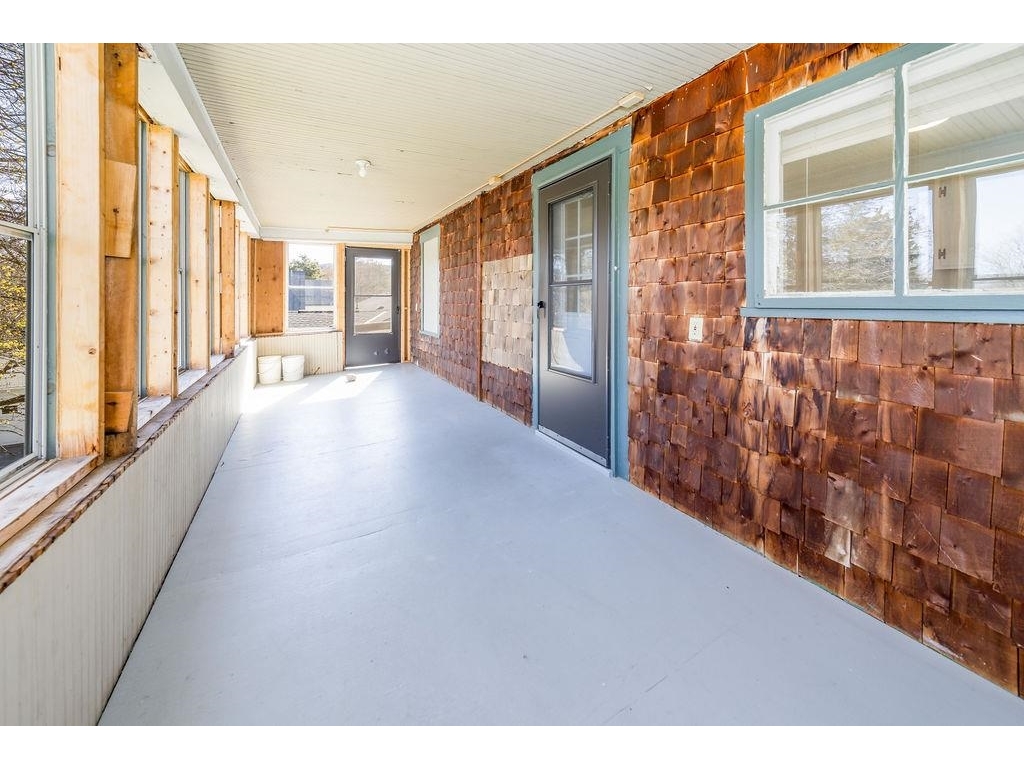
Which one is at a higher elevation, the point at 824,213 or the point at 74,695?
the point at 824,213

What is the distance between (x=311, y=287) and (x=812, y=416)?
8.69 metres

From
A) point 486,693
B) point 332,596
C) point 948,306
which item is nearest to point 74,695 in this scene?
point 332,596

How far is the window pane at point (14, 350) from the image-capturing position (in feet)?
4.67

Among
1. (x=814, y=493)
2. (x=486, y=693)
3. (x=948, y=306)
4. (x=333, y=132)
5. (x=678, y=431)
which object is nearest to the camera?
(x=486, y=693)

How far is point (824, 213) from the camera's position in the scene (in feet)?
7.25

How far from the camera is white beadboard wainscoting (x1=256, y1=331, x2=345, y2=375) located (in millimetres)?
8320

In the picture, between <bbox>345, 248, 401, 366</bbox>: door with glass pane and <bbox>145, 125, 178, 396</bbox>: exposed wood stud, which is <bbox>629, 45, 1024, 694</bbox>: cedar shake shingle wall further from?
<bbox>345, 248, 401, 366</bbox>: door with glass pane

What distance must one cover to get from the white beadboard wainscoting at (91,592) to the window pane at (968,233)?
2.98 metres

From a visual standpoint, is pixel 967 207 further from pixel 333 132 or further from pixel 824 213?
pixel 333 132

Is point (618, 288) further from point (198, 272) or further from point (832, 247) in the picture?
point (198, 272)

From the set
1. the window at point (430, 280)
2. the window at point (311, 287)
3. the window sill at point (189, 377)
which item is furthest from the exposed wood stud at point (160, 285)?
the window at point (311, 287)

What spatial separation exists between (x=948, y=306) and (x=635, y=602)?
1668mm

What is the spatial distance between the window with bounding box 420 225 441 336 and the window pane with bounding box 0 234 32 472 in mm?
6433

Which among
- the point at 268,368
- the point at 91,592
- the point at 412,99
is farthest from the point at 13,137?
the point at 268,368
